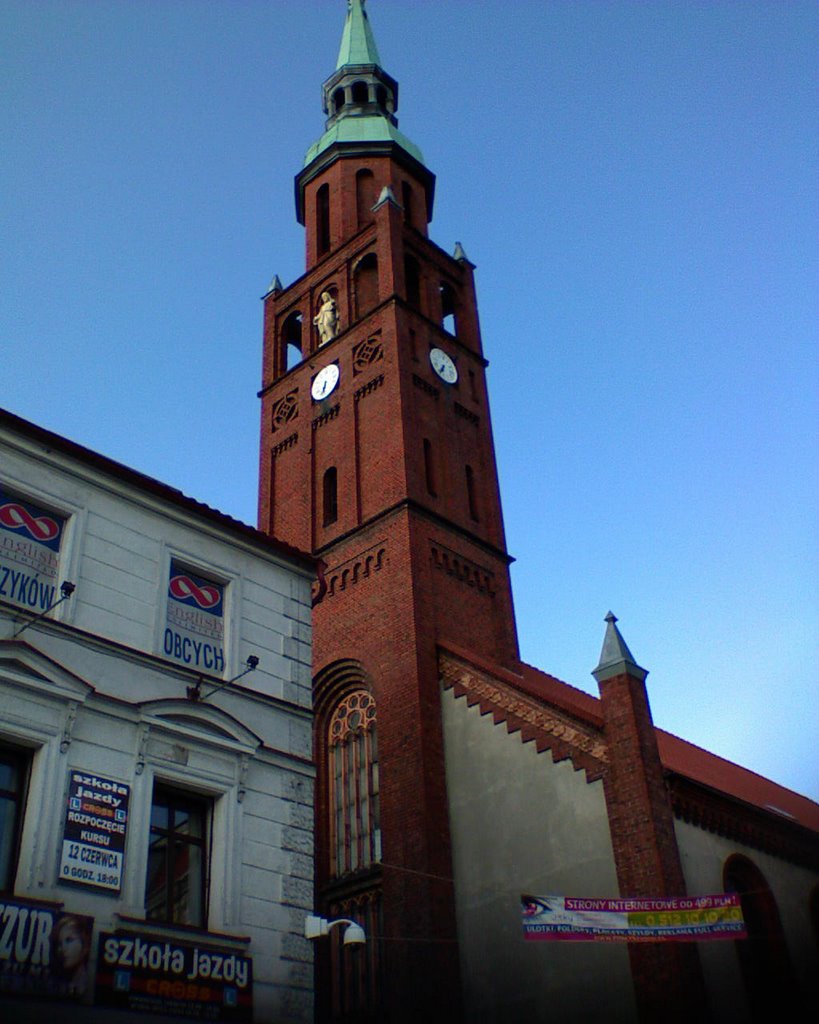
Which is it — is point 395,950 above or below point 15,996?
above

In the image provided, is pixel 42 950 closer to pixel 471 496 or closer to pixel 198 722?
pixel 198 722

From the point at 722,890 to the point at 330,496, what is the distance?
46.4 feet

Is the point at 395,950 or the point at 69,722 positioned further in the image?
the point at 395,950

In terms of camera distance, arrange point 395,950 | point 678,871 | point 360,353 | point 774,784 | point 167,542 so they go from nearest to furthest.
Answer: point 167,542
point 678,871
point 395,950
point 360,353
point 774,784

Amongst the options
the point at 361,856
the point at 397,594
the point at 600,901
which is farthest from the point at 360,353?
the point at 600,901

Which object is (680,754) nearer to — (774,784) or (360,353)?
(774,784)

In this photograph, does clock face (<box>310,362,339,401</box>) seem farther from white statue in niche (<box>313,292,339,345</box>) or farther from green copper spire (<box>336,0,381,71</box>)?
green copper spire (<box>336,0,381,71</box>)

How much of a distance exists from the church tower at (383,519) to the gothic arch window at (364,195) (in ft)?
0.24

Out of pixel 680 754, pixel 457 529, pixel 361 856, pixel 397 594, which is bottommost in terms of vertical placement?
pixel 361 856

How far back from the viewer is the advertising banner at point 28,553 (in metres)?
12.4

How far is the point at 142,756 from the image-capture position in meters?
12.6

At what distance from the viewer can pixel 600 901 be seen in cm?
1638

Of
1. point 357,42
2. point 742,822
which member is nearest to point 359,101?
point 357,42

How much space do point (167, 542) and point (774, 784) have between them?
1083 inches
